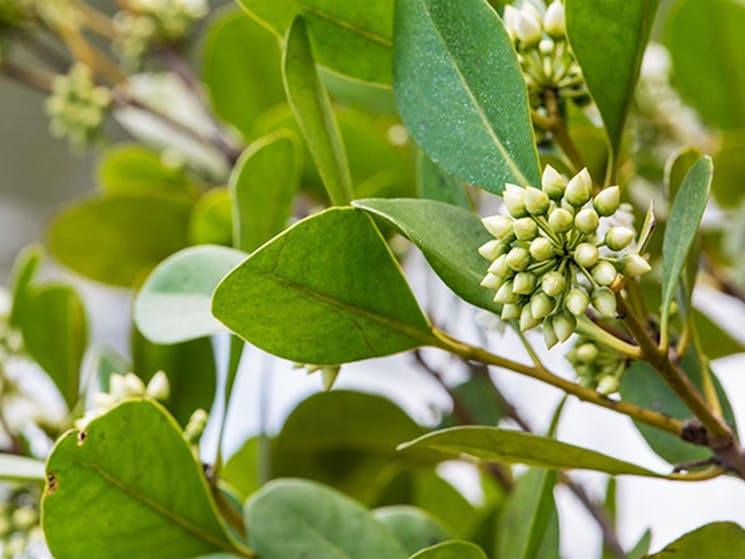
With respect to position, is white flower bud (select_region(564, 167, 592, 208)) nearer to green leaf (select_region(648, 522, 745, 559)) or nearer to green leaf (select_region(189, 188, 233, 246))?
green leaf (select_region(648, 522, 745, 559))

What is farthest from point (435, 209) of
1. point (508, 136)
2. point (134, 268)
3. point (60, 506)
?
point (134, 268)

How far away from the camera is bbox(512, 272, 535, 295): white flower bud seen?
1.63 ft

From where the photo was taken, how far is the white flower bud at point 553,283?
1.62ft

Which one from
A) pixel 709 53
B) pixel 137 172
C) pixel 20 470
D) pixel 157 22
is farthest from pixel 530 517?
pixel 157 22

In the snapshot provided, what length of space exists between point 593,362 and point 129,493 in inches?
10.8

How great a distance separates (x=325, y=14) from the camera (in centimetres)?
60

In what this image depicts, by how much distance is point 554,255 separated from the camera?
1.66 ft

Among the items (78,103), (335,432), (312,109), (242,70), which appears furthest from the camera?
(78,103)

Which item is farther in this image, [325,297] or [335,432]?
[335,432]

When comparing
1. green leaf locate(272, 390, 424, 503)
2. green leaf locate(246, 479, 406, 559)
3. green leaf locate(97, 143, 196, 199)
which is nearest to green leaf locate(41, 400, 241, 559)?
green leaf locate(246, 479, 406, 559)

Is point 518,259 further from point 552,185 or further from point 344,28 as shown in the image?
point 344,28

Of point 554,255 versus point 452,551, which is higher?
point 554,255

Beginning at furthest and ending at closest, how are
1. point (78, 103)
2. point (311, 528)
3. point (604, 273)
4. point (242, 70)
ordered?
point (78, 103)
point (242, 70)
point (311, 528)
point (604, 273)

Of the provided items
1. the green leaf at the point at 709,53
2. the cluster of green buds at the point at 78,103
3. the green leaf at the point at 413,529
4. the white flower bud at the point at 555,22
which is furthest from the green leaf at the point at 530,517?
the cluster of green buds at the point at 78,103
